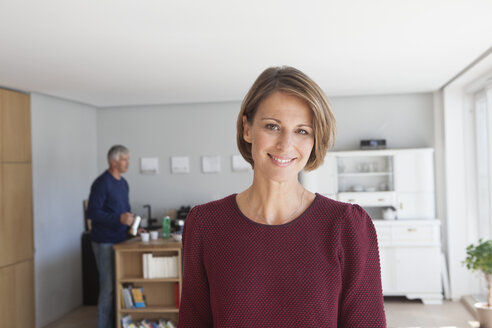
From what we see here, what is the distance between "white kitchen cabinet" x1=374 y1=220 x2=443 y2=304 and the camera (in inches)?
264

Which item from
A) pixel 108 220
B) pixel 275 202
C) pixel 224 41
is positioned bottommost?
pixel 108 220

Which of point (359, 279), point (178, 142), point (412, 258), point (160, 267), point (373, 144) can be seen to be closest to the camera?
point (359, 279)

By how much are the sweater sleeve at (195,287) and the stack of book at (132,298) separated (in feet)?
13.3

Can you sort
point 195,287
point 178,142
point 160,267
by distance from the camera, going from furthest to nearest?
point 178,142 → point 160,267 → point 195,287

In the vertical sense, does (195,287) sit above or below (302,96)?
below

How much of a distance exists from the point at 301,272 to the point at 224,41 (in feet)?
10.2

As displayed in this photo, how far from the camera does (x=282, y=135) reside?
3.76ft

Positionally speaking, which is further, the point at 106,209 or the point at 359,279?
the point at 106,209

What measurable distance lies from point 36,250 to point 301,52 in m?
3.85

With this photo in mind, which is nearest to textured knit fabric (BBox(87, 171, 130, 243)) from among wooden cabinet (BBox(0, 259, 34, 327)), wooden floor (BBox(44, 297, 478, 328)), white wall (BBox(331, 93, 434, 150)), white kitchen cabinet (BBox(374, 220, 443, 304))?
wooden cabinet (BBox(0, 259, 34, 327))

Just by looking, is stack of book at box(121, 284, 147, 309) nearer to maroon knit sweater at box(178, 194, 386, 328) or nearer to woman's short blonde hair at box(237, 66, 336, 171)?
maroon knit sweater at box(178, 194, 386, 328)

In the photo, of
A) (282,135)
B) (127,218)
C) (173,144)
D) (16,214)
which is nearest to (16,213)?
(16,214)

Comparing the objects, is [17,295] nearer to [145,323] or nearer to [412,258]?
[145,323]

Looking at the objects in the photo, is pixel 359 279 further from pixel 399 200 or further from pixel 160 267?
pixel 399 200
